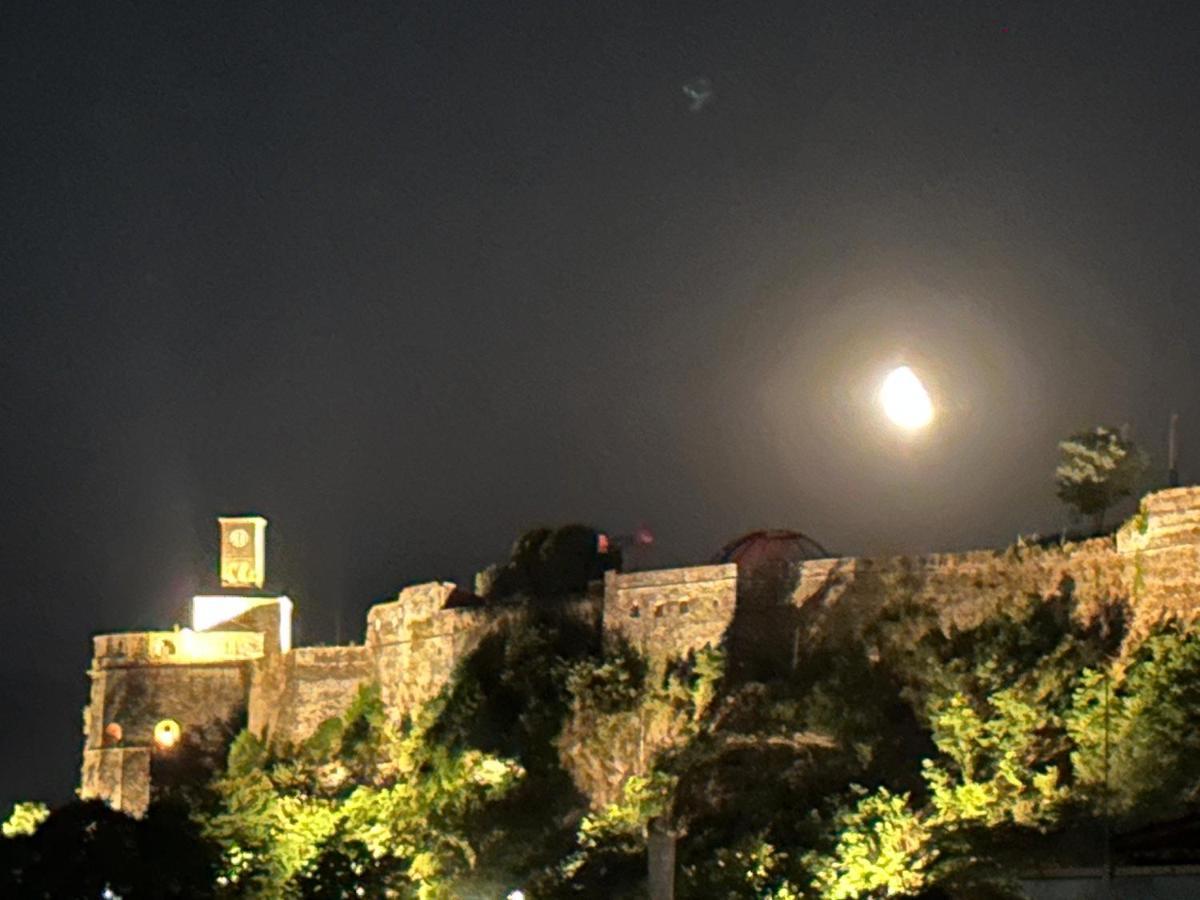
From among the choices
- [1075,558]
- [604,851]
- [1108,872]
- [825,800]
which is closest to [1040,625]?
[1075,558]

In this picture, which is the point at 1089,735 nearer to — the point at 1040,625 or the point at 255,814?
the point at 1040,625

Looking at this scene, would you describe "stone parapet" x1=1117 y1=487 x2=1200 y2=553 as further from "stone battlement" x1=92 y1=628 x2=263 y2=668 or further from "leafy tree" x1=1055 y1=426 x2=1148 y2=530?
"stone battlement" x1=92 y1=628 x2=263 y2=668

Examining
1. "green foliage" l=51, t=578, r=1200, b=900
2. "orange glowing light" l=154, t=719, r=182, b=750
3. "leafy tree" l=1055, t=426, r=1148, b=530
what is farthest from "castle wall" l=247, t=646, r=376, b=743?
"leafy tree" l=1055, t=426, r=1148, b=530

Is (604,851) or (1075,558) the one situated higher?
(1075,558)

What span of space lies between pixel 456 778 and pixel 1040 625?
12454 mm

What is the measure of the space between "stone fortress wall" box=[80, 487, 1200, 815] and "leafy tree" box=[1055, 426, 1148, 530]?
5436mm

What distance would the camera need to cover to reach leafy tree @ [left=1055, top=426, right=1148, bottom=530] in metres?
63.0

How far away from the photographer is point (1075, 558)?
186ft

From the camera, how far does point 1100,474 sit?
6300 centimetres

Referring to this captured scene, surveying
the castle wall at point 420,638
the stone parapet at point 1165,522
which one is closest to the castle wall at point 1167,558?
the stone parapet at point 1165,522

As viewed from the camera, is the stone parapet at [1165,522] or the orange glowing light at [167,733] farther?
the orange glowing light at [167,733]

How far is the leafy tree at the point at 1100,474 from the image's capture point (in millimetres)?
63000

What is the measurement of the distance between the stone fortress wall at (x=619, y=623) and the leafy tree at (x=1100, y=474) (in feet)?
17.8

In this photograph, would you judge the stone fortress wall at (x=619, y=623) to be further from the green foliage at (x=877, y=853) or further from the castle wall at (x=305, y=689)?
the green foliage at (x=877, y=853)
